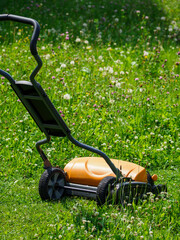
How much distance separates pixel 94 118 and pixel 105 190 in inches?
82.9

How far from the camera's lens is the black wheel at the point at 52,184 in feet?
13.2

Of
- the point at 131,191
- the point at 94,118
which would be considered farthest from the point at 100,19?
the point at 131,191

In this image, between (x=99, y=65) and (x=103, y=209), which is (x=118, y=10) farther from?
(x=103, y=209)

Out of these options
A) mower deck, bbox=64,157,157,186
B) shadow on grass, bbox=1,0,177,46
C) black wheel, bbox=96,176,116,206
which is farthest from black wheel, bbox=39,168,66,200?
shadow on grass, bbox=1,0,177,46

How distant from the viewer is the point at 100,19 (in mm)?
9883

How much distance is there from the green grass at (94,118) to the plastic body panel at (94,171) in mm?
217

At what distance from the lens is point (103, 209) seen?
12.1 ft

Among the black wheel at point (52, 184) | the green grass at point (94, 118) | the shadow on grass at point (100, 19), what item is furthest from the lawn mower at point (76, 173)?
the shadow on grass at point (100, 19)

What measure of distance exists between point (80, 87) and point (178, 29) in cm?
410

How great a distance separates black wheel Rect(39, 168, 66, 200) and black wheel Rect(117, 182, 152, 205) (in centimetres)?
70

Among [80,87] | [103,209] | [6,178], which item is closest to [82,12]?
[80,87]

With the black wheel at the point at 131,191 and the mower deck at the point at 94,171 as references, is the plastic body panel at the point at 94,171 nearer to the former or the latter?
the mower deck at the point at 94,171

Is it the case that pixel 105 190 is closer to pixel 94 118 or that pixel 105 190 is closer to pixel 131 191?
pixel 131 191

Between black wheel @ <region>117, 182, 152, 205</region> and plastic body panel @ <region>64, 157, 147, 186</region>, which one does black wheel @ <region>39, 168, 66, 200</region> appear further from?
black wheel @ <region>117, 182, 152, 205</region>
